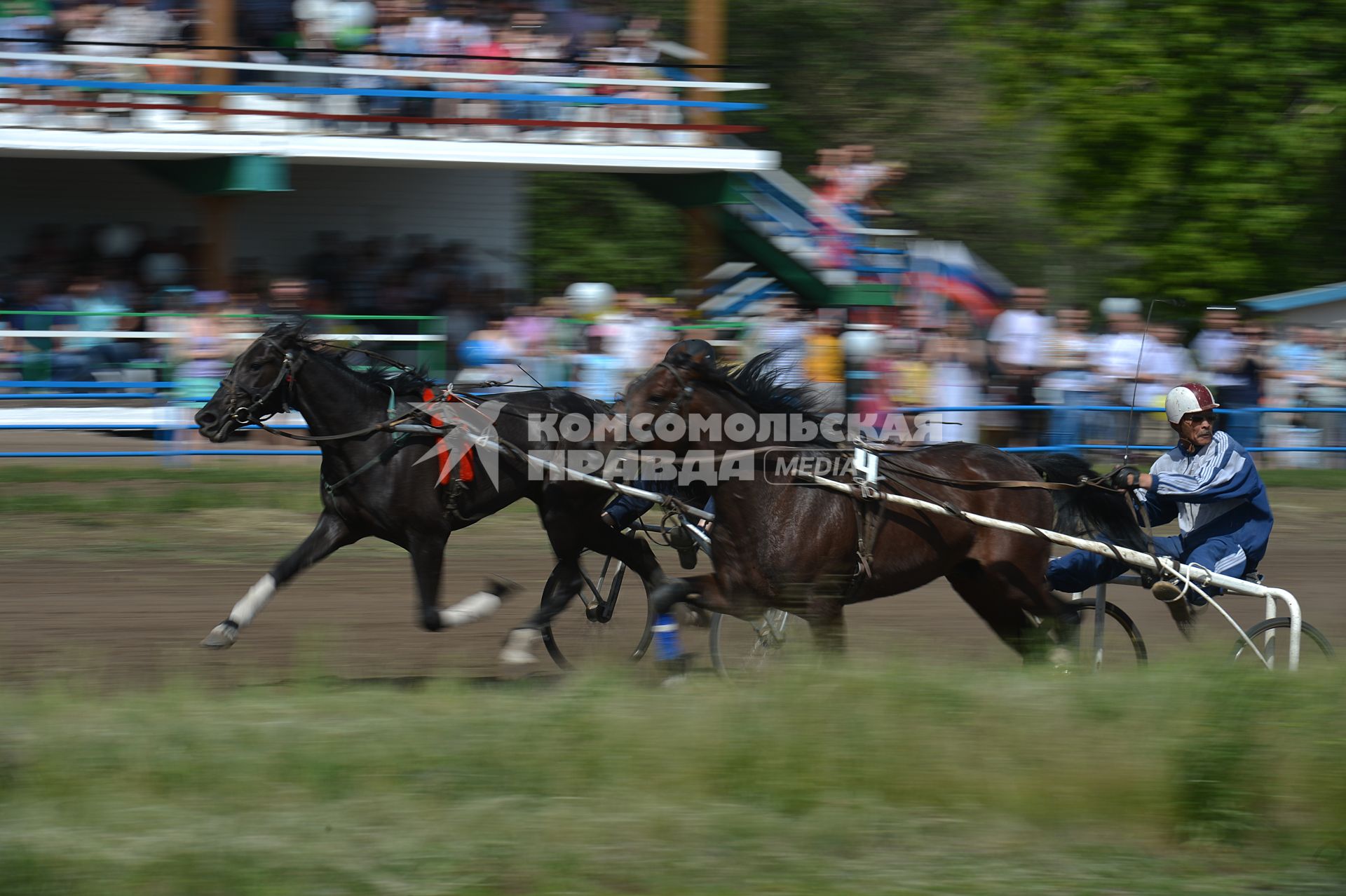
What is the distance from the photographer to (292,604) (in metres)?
9.08

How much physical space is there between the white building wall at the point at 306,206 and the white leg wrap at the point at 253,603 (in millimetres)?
7858

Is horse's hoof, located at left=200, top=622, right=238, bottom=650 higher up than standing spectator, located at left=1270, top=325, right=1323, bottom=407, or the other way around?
standing spectator, located at left=1270, top=325, right=1323, bottom=407

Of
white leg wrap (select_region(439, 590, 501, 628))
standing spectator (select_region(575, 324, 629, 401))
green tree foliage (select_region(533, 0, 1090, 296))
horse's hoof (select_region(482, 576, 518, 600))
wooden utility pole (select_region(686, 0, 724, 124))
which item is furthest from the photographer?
green tree foliage (select_region(533, 0, 1090, 296))

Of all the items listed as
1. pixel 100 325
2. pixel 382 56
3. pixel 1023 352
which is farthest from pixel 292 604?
pixel 1023 352

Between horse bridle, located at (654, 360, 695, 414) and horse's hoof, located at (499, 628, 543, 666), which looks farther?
horse's hoof, located at (499, 628, 543, 666)

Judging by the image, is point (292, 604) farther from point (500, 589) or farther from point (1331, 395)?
point (1331, 395)

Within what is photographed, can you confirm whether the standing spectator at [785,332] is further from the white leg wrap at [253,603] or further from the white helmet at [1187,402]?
the white leg wrap at [253,603]

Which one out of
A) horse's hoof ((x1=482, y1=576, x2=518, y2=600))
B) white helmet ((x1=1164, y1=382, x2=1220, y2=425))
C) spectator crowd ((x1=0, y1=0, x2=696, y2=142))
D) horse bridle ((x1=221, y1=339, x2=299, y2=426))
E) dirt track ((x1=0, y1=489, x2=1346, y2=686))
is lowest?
dirt track ((x1=0, y1=489, x2=1346, y2=686))

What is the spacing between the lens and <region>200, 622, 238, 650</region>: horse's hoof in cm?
697

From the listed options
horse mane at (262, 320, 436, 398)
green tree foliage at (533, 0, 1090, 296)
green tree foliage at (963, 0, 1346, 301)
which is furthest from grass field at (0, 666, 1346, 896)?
green tree foliage at (533, 0, 1090, 296)

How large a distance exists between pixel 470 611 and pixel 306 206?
9.59 meters

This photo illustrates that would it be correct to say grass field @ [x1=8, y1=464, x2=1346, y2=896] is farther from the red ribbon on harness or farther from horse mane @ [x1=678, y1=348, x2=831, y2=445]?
the red ribbon on harness

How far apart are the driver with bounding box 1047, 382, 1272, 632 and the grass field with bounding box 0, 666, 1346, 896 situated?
5.45 feet

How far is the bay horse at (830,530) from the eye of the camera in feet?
21.2
